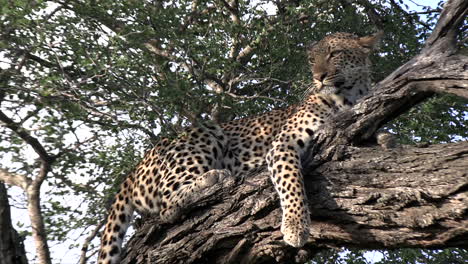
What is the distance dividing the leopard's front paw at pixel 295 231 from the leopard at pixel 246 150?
0.23 m

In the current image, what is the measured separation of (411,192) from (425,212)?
0.20m

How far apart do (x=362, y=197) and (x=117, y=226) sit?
113 inches

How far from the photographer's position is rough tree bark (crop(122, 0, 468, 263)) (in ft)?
15.7

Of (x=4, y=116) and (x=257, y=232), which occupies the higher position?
(x=4, y=116)

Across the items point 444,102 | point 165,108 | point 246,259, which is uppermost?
point 165,108

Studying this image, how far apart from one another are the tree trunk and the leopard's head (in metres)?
3.75

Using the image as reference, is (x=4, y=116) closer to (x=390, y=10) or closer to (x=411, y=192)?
(x=411, y=192)

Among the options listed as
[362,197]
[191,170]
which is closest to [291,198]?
[362,197]

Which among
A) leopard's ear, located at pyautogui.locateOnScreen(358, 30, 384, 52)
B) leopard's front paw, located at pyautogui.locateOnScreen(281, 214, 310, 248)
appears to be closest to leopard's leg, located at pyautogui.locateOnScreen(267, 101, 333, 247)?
leopard's front paw, located at pyautogui.locateOnScreen(281, 214, 310, 248)

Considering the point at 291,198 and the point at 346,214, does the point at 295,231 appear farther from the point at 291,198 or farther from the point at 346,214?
the point at 346,214

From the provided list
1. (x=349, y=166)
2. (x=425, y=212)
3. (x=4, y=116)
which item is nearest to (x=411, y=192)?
(x=425, y=212)

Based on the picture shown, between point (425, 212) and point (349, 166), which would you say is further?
point (349, 166)

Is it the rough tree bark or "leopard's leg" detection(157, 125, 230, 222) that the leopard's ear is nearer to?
"leopard's leg" detection(157, 125, 230, 222)

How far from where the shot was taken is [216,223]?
5.82 metres
